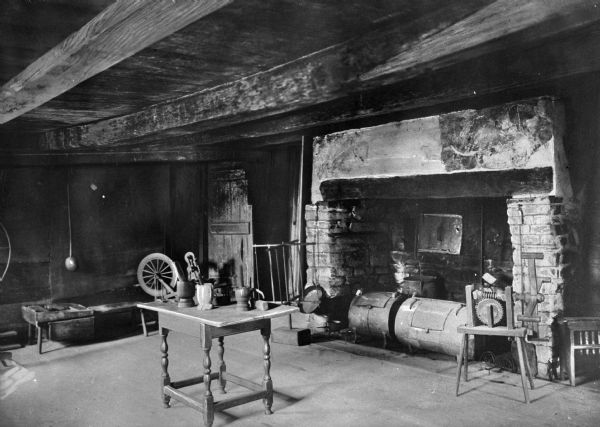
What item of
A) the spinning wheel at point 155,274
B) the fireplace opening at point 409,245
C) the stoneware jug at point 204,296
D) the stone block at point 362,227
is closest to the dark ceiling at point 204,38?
the stoneware jug at point 204,296

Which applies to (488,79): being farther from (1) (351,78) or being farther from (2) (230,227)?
(2) (230,227)

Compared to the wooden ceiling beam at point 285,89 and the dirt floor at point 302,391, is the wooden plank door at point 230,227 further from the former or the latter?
the wooden ceiling beam at point 285,89

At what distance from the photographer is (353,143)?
6.32 m

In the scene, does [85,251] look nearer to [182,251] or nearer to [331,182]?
[182,251]

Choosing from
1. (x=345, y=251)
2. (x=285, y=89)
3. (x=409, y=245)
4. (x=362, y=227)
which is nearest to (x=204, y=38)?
(x=285, y=89)

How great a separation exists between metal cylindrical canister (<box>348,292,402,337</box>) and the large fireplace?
34 cm

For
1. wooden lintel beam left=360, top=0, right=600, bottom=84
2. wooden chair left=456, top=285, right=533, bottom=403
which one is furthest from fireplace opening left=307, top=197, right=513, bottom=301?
wooden lintel beam left=360, top=0, right=600, bottom=84

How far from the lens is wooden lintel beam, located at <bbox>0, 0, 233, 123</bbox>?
7.20 feet

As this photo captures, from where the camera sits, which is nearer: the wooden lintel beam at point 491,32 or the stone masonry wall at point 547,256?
the wooden lintel beam at point 491,32

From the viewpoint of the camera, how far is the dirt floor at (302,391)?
3.98 meters

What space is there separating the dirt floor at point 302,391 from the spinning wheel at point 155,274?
5.41 ft

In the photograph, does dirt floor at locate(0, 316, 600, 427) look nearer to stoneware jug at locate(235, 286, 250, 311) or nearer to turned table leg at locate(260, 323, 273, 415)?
turned table leg at locate(260, 323, 273, 415)

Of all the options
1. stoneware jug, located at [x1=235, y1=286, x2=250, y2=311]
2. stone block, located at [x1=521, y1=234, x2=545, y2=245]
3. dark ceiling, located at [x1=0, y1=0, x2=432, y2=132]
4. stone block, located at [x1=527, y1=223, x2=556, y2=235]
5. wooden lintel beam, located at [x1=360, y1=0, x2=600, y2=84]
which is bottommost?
stoneware jug, located at [x1=235, y1=286, x2=250, y2=311]

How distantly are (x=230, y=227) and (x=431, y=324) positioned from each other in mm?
3673
